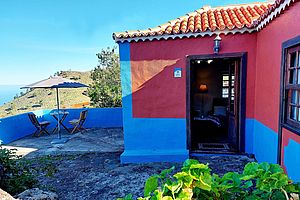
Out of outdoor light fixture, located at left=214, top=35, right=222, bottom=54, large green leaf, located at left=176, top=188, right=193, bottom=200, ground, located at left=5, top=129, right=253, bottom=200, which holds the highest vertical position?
outdoor light fixture, located at left=214, top=35, right=222, bottom=54

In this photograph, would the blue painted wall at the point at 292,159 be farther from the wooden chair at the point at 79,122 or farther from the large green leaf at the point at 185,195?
the wooden chair at the point at 79,122

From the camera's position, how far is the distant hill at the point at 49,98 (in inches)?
906

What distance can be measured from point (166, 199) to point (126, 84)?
15.3 ft

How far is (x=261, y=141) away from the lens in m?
4.41

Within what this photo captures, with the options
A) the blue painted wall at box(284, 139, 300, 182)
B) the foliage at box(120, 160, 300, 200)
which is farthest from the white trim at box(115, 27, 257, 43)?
the foliage at box(120, 160, 300, 200)

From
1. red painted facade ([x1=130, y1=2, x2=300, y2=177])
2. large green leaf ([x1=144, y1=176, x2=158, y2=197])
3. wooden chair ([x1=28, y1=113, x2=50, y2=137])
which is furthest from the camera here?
wooden chair ([x1=28, y1=113, x2=50, y2=137])

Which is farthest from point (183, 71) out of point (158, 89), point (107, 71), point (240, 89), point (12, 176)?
point (107, 71)

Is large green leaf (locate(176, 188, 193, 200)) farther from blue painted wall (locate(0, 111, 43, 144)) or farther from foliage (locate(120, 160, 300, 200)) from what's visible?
blue painted wall (locate(0, 111, 43, 144))

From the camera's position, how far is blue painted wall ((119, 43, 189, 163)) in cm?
521

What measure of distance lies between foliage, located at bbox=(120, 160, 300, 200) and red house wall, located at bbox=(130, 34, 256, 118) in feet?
13.8

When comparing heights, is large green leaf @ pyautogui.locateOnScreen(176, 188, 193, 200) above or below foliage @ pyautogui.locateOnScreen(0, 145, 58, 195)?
above

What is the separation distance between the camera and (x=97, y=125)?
1005 cm

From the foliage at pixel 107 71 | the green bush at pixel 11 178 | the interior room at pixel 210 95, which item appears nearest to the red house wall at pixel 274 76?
the interior room at pixel 210 95

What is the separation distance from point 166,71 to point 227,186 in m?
4.37
